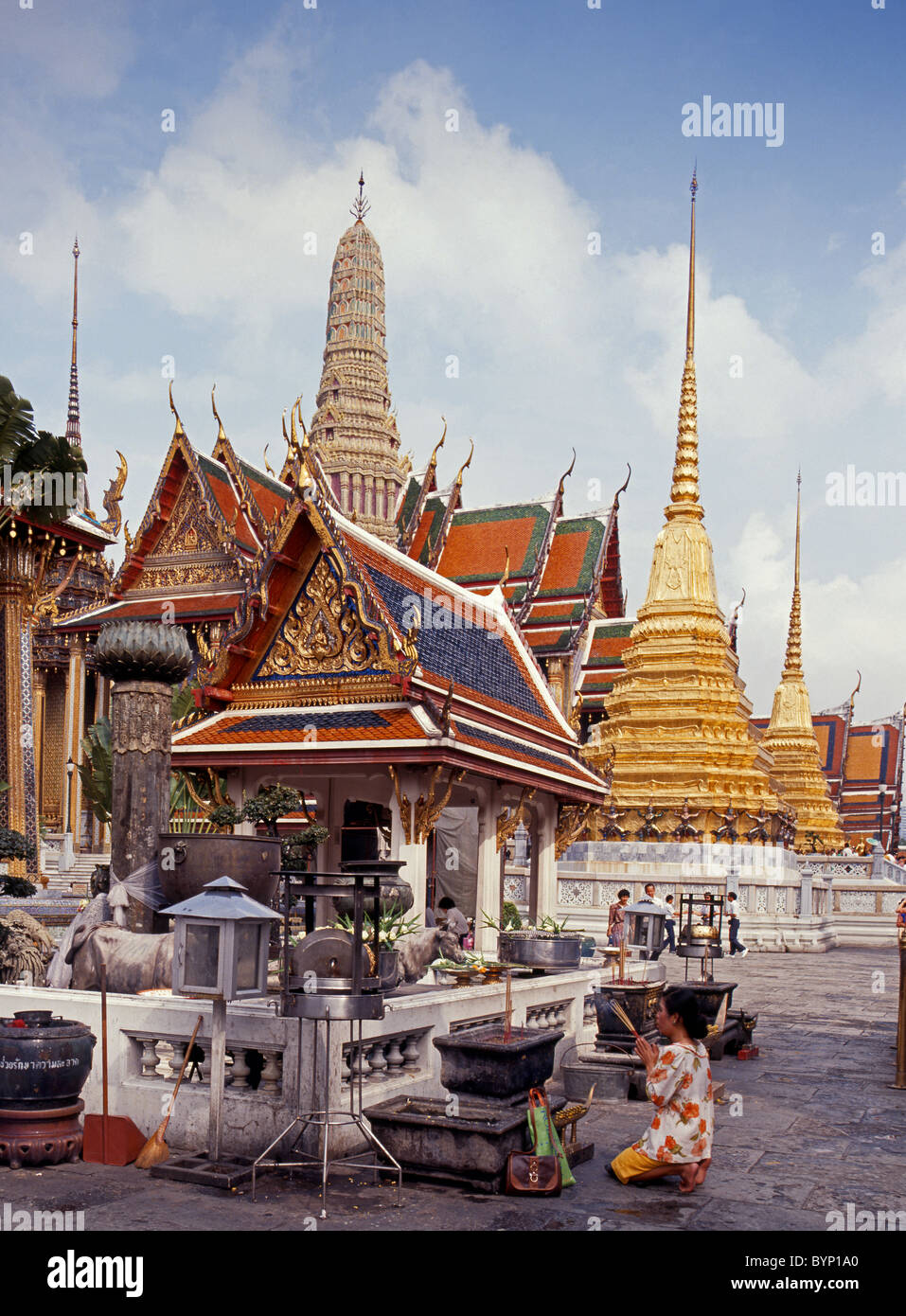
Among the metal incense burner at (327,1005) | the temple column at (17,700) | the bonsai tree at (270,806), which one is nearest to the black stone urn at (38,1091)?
the metal incense burner at (327,1005)

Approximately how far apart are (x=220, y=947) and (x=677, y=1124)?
107 inches

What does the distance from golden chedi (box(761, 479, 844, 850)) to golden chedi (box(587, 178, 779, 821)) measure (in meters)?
12.5

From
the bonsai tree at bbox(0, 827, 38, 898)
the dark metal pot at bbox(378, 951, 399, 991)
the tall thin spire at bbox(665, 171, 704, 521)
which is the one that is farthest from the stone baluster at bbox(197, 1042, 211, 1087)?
the tall thin spire at bbox(665, 171, 704, 521)

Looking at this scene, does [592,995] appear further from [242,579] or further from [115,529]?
[115,529]

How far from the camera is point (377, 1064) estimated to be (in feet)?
25.7

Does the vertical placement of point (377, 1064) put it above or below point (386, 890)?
below

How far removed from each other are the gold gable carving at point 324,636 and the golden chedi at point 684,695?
18823mm

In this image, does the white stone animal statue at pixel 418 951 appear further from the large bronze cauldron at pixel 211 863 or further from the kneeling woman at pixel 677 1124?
the kneeling woman at pixel 677 1124

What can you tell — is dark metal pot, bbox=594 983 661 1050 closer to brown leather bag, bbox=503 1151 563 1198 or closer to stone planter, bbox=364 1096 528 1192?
stone planter, bbox=364 1096 528 1192

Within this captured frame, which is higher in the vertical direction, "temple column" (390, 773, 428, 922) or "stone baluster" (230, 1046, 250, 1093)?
"temple column" (390, 773, 428, 922)

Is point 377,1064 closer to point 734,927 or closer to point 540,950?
point 540,950

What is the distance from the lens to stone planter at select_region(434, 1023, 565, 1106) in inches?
281

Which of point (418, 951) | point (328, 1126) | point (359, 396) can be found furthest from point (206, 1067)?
point (359, 396)

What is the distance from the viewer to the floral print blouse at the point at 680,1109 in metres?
6.93
